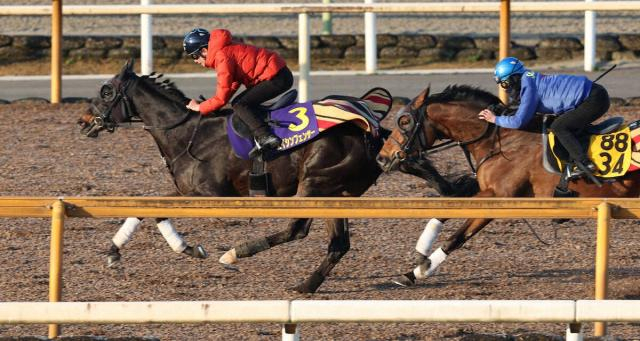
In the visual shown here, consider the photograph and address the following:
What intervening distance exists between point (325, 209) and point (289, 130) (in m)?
2.58

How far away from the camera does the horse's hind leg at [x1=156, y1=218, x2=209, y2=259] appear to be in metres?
9.71

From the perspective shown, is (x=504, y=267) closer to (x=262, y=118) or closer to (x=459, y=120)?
(x=459, y=120)

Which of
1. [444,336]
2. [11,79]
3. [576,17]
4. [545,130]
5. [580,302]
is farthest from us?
[576,17]

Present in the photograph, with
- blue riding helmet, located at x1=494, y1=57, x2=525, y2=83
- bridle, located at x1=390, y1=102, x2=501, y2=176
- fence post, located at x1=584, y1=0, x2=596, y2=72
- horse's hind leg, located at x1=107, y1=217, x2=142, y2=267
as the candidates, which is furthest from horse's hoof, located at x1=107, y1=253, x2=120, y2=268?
fence post, located at x1=584, y1=0, x2=596, y2=72

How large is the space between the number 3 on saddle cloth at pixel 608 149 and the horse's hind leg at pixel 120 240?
2685 mm

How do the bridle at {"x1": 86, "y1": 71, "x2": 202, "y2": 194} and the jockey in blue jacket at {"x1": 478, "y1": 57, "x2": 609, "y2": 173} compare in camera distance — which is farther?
the bridle at {"x1": 86, "y1": 71, "x2": 202, "y2": 194}

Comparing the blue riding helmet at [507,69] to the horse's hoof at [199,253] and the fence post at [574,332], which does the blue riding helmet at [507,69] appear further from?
the fence post at [574,332]

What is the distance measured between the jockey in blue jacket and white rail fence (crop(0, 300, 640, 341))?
296cm

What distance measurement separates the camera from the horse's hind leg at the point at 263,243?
9562 millimetres

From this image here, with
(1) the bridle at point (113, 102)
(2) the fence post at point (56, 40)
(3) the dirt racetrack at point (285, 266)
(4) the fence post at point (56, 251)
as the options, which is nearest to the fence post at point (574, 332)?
(3) the dirt racetrack at point (285, 266)

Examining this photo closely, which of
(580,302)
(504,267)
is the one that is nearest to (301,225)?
(504,267)

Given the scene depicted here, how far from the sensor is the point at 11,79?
18.7 m

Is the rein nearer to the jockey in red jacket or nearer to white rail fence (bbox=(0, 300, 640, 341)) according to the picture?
the jockey in red jacket

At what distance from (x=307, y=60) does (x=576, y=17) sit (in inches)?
380
